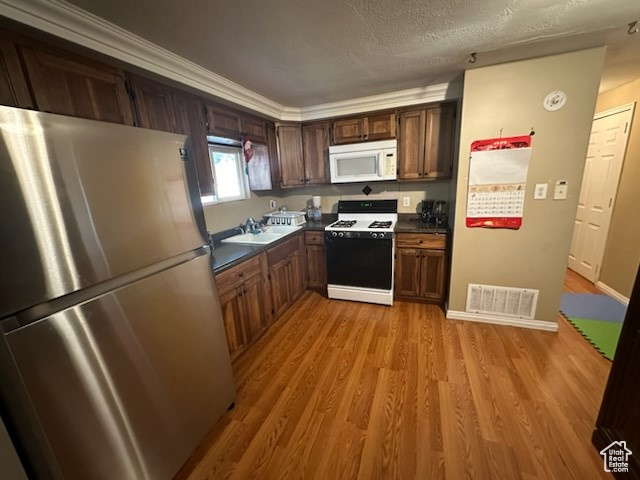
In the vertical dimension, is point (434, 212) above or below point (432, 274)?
above

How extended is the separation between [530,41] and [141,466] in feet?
11.1

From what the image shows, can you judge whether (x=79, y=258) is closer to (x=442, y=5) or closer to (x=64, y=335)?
(x=64, y=335)

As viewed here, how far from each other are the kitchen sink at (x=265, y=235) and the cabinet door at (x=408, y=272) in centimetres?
127

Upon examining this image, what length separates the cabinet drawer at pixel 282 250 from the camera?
8.23 feet

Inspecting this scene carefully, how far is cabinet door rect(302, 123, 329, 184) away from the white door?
2.98m

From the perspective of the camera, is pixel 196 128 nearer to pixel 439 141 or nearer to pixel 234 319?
pixel 234 319

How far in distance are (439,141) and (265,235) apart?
7.31ft

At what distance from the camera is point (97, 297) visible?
94cm

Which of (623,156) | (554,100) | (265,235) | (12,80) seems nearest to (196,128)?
(12,80)

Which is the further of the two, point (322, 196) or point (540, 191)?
point (322, 196)

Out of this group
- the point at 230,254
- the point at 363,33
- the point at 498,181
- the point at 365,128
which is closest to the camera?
the point at 363,33

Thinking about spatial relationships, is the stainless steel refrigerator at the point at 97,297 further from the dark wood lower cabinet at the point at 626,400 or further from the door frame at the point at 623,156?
the door frame at the point at 623,156

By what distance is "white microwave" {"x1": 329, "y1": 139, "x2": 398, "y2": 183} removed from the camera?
2822mm

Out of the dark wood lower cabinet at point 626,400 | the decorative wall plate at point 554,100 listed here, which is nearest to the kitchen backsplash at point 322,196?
the decorative wall plate at point 554,100
